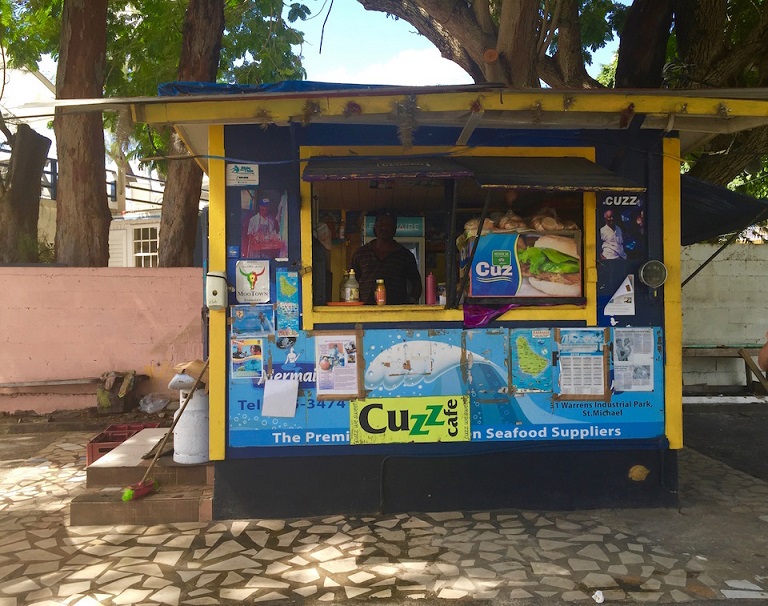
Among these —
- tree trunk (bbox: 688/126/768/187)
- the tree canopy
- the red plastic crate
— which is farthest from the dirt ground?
tree trunk (bbox: 688/126/768/187)

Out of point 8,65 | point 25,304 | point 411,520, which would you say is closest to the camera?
point 411,520

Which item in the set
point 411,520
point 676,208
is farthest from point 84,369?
point 676,208

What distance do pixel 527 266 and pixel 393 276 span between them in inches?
51.1

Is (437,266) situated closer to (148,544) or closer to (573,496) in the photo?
(573,496)

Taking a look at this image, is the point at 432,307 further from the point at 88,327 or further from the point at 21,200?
the point at 21,200

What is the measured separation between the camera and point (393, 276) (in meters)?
5.67

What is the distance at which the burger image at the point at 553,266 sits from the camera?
487cm

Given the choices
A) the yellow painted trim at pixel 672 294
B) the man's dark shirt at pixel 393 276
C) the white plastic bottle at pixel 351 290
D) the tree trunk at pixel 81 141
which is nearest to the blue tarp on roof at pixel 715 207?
the yellow painted trim at pixel 672 294

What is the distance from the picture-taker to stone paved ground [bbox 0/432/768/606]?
12.1 feet

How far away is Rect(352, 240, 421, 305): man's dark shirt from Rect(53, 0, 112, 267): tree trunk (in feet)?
18.7

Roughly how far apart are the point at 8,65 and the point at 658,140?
12344mm

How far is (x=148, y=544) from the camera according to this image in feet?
14.5

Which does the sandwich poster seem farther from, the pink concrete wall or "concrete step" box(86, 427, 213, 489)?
the pink concrete wall

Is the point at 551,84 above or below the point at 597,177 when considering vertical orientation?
above
